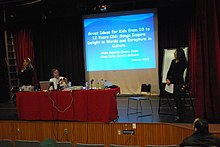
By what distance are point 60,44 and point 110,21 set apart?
2.11 m

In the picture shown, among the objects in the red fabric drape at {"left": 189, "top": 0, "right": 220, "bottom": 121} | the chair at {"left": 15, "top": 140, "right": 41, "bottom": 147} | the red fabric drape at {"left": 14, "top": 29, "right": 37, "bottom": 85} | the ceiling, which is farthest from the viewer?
the red fabric drape at {"left": 14, "top": 29, "right": 37, "bottom": 85}

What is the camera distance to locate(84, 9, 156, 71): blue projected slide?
9734 millimetres

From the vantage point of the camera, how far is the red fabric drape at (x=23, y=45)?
11.2 meters

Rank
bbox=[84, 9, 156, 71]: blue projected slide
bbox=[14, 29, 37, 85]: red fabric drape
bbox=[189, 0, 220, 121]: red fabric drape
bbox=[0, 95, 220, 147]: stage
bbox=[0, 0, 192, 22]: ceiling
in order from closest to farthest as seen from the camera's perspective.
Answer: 1. bbox=[0, 95, 220, 147]: stage
2. bbox=[189, 0, 220, 121]: red fabric drape
3. bbox=[0, 0, 192, 22]: ceiling
4. bbox=[84, 9, 156, 71]: blue projected slide
5. bbox=[14, 29, 37, 85]: red fabric drape

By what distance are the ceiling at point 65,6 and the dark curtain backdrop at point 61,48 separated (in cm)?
64

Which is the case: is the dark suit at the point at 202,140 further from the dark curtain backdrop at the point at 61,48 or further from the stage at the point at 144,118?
the dark curtain backdrop at the point at 61,48

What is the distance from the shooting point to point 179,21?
9445 millimetres

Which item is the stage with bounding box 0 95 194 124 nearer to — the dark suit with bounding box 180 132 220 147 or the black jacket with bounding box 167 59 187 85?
the black jacket with bounding box 167 59 187 85

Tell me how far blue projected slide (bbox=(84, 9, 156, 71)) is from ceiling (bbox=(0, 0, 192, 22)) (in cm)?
72

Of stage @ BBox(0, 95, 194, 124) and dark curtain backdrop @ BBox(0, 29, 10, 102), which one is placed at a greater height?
dark curtain backdrop @ BBox(0, 29, 10, 102)

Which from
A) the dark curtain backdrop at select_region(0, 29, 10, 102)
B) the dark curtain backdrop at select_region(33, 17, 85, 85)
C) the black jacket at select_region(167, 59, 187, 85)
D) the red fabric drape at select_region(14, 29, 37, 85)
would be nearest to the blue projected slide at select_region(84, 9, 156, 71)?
the dark curtain backdrop at select_region(33, 17, 85, 85)

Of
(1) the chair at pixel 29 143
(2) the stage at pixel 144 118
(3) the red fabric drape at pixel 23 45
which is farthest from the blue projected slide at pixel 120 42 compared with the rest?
(1) the chair at pixel 29 143

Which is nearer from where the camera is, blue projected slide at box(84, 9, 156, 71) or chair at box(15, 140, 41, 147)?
chair at box(15, 140, 41, 147)

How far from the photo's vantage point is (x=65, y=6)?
31.4ft
